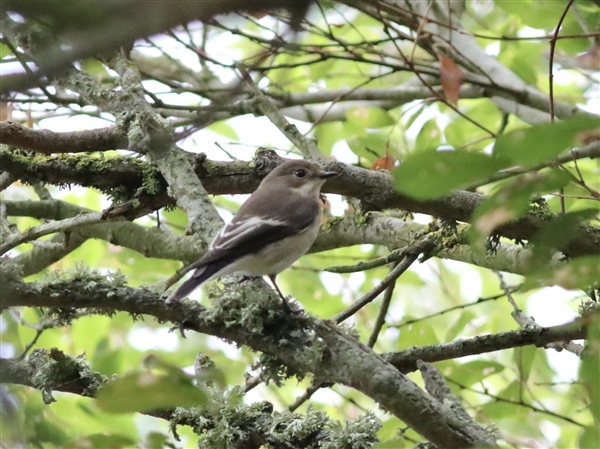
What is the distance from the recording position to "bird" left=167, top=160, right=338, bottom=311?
323cm

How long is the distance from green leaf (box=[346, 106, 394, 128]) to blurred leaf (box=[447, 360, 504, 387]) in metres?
1.79

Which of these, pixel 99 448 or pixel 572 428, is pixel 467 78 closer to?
pixel 572 428

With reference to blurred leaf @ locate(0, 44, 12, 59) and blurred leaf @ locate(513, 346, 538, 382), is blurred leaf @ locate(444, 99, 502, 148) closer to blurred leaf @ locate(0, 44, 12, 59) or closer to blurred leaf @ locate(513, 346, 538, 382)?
blurred leaf @ locate(513, 346, 538, 382)

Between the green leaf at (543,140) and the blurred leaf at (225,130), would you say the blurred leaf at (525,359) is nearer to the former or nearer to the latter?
the blurred leaf at (225,130)

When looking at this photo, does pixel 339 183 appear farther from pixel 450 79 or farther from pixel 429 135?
pixel 429 135

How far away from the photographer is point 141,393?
117 cm

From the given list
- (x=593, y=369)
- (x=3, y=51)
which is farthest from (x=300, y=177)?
(x=593, y=369)

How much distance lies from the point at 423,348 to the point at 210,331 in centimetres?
104

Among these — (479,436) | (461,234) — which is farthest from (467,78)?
(479,436)

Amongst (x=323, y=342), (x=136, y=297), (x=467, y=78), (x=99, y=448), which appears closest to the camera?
(x=99, y=448)

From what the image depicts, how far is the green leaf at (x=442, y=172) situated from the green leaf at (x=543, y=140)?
0.05 meters

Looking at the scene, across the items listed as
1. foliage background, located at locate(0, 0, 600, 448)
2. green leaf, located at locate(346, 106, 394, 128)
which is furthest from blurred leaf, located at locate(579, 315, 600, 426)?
green leaf, located at locate(346, 106, 394, 128)

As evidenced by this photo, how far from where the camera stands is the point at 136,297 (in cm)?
234

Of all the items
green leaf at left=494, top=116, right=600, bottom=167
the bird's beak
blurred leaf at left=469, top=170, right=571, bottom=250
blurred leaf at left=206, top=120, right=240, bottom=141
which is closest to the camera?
green leaf at left=494, top=116, right=600, bottom=167
